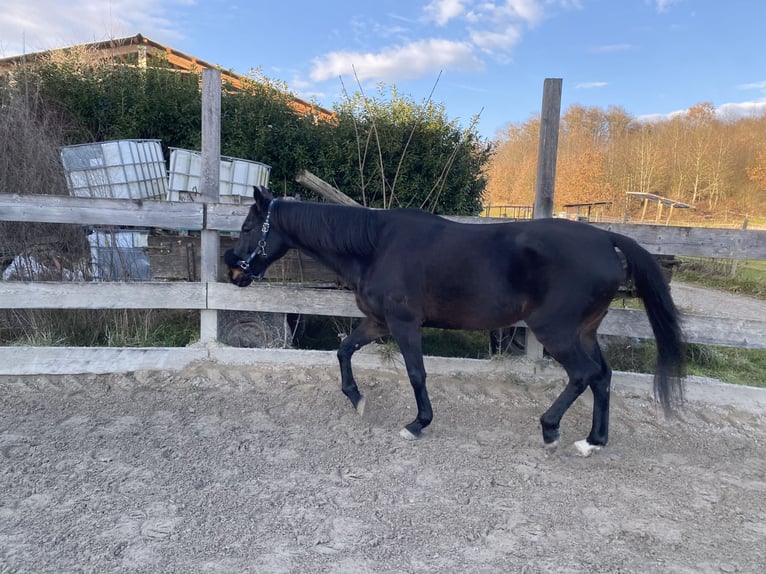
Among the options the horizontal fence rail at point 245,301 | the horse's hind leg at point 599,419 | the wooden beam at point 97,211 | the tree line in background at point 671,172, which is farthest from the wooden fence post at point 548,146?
the tree line in background at point 671,172

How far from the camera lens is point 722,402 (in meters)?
3.71

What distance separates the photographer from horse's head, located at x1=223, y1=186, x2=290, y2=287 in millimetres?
3543

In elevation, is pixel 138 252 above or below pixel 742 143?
below

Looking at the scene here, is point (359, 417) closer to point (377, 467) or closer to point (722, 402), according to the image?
point (377, 467)

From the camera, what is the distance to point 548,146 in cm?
392

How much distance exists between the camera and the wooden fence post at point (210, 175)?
4.02m

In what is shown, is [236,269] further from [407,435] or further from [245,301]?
[407,435]

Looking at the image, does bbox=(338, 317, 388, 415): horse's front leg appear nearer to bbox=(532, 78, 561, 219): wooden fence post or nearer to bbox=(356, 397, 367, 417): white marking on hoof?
bbox=(356, 397, 367, 417): white marking on hoof

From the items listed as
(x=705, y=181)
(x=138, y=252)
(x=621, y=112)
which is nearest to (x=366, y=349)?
(x=138, y=252)

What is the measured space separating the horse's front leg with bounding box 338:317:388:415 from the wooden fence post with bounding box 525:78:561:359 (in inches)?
54.1

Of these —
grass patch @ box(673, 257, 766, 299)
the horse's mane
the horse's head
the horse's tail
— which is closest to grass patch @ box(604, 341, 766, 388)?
the horse's tail

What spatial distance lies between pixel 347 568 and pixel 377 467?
2.82 feet

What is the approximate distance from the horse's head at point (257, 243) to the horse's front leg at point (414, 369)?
3.44 ft

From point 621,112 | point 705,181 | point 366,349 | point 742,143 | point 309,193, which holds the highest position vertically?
point 621,112
